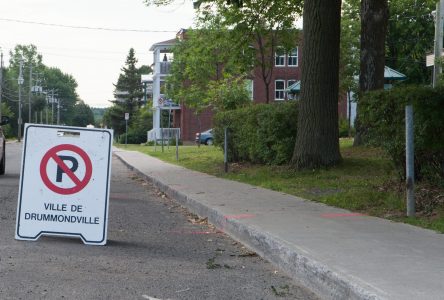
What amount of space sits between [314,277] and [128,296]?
1.67 metres

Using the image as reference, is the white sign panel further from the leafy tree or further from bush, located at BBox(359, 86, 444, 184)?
the leafy tree

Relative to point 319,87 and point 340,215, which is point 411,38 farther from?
point 340,215

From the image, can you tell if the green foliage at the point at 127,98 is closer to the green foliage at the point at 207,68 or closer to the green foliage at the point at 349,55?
the green foliage at the point at 207,68

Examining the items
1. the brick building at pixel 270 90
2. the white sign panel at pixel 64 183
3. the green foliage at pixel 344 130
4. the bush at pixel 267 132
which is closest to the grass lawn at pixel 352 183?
the bush at pixel 267 132

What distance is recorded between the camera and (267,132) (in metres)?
15.6

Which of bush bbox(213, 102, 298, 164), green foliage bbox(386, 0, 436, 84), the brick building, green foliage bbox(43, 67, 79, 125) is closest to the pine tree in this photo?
the brick building

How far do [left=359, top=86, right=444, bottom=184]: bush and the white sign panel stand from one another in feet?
15.1

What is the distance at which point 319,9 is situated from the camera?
44.9ft

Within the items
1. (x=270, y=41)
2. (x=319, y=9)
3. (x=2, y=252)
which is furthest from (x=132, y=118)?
(x=2, y=252)

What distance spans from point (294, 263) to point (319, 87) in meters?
8.49

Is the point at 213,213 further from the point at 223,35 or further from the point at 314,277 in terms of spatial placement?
the point at 223,35

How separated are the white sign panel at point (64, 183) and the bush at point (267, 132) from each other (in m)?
8.72

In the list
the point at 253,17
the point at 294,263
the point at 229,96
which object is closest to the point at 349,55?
the point at 229,96

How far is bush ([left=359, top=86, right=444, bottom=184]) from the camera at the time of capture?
8758 mm
